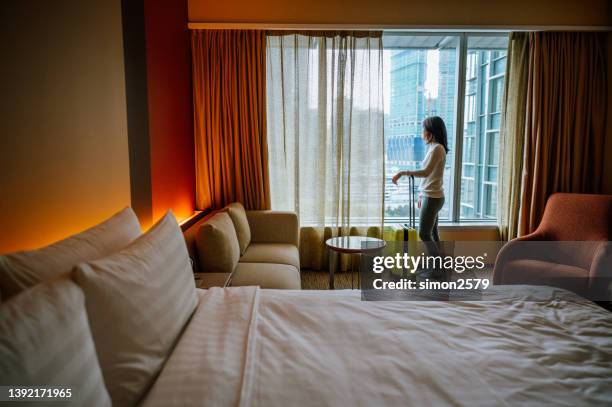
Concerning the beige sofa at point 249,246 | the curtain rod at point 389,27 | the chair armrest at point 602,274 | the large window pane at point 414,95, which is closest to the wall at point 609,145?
the curtain rod at point 389,27

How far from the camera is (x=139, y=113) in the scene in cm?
225

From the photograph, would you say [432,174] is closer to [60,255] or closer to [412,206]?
[412,206]

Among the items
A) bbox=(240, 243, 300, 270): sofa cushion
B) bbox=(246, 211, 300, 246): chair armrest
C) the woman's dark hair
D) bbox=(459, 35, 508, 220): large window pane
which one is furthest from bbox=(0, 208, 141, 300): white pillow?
bbox=(459, 35, 508, 220): large window pane

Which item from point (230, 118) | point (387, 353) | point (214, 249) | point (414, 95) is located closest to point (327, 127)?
point (230, 118)

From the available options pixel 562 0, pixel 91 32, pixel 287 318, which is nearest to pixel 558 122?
pixel 562 0

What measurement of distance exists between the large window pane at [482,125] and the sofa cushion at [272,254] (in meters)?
2.13

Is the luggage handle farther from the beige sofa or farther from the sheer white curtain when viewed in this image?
the beige sofa

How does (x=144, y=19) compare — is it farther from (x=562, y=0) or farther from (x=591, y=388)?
(x=562, y=0)

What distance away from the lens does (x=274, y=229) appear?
3352 millimetres

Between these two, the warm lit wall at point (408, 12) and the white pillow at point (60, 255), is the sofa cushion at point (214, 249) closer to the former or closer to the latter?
the white pillow at point (60, 255)

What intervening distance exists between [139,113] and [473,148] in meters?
3.33

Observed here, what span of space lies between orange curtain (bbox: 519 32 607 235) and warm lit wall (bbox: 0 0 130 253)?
11.9ft

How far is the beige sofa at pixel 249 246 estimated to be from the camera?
93.4 inches

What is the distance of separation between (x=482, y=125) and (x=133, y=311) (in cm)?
Answer: 396
